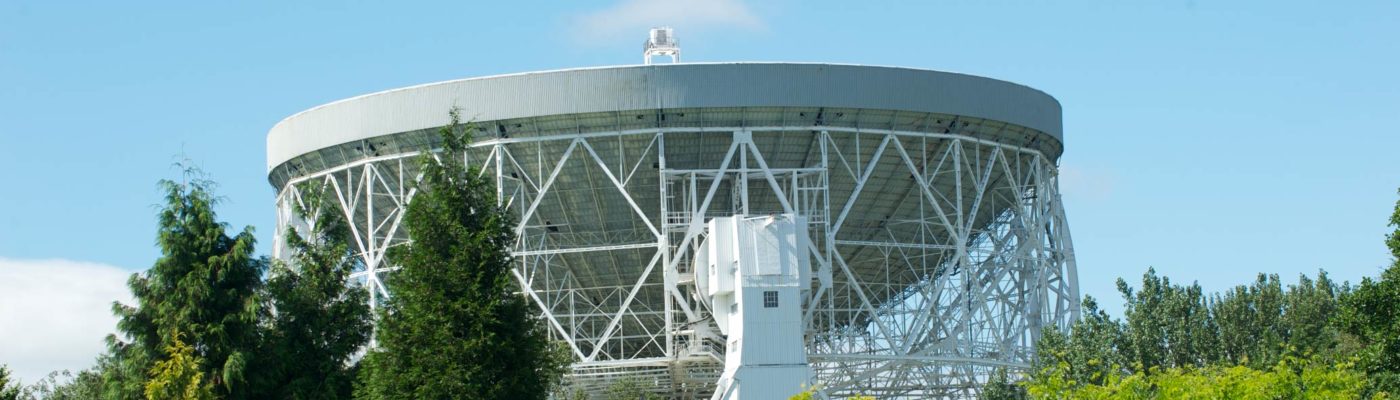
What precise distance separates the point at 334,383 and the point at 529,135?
13441mm

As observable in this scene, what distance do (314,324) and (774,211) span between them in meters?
16.9

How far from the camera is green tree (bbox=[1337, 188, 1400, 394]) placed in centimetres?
3494

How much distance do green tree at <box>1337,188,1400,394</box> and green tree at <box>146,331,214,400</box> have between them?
22.4m

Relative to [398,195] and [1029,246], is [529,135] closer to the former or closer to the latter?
[398,195]

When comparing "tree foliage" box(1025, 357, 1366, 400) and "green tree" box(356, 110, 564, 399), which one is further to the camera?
"green tree" box(356, 110, 564, 399)

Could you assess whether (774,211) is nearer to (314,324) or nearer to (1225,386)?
(314,324)

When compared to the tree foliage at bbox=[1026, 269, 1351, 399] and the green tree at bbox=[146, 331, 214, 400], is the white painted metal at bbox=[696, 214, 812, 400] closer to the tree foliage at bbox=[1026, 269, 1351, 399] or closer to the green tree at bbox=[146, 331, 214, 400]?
the tree foliage at bbox=[1026, 269, 1351, 399]

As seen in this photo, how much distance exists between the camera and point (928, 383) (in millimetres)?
56344

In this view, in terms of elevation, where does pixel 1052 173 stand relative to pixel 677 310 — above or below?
above

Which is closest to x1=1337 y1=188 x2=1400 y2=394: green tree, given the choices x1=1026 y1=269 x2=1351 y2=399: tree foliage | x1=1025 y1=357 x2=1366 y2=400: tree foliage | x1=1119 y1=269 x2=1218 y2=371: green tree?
x1=1025 y1=357 x2=1366 y2=400: tree foliage

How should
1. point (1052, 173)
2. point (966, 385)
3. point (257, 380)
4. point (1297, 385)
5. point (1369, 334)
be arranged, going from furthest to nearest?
point (1052, 173) < point (966, 385) < point (257, 380) < point (1369, 334) < point (1297, 385)

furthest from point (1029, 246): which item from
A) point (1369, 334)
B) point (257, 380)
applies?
point (257, 380)

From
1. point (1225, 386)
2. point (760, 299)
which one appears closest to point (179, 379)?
point (760, 299)

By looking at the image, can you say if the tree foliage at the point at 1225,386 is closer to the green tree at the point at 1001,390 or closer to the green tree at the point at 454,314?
the green tree at the point at 454,314
